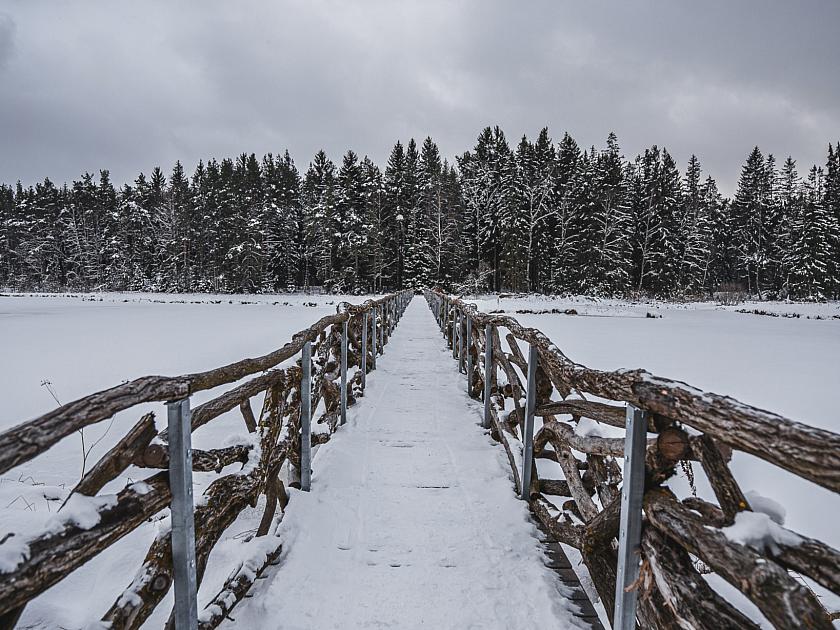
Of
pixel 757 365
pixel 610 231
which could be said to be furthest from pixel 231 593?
pixel 610 231

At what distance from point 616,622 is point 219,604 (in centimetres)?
184

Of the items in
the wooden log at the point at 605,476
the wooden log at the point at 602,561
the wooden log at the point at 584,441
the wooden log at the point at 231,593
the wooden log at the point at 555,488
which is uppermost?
the wooden log at the point at 584,441

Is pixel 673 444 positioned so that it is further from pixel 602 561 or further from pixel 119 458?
pixel 119 458

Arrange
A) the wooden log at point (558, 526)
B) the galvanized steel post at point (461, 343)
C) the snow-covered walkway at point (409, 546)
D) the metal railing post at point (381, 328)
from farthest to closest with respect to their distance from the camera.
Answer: the metal railing post at point (381, 328) → the galvanized steel post at point (461, 343) → the wooden log at point (558, 526) → the snow-covered walkway at point (409, 546)

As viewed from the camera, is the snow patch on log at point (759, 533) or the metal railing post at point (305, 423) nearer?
the snow patch on log at point (759, 533)

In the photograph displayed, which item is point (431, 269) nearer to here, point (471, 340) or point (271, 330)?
point (271, 330)

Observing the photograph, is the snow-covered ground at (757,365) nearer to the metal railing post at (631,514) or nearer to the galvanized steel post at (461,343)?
the metal railing post at (631,514)

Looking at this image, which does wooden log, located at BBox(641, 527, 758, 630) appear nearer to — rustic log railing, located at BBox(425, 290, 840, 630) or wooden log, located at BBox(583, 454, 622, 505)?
rustic log railing, located at BBox(425, 290, 840, 630)

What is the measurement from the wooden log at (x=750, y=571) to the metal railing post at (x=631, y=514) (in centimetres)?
14

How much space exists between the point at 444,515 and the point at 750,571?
2.52 meters

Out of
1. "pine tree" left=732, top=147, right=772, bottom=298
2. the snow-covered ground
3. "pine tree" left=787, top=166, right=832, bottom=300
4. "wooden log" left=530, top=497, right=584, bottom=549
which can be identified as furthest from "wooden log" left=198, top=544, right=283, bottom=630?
"pine tree" left=732, top=147, right=772, bottom=298

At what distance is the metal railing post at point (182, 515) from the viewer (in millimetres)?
1838

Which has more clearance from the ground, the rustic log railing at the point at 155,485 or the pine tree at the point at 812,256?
the pine tree at the point at 812,256

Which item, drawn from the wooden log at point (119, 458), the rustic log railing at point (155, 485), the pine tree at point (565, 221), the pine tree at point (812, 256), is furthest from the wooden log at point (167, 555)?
the pine tree at point (812, 256)
